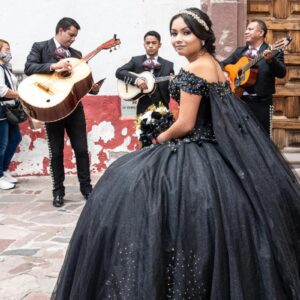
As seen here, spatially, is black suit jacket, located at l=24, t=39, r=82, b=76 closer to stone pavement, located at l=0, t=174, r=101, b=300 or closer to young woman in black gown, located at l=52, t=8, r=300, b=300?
stone pavement, located at l=0, t=174, r=101, b=300

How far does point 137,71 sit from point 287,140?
2234mm

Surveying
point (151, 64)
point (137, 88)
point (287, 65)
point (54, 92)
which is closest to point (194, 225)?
point (54, 92)

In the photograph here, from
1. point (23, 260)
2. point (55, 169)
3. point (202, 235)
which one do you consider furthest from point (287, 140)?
point (202, 235)

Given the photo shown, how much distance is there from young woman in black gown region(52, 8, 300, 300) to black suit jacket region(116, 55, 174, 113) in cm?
314

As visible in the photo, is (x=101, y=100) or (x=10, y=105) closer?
(x=10, y=105)

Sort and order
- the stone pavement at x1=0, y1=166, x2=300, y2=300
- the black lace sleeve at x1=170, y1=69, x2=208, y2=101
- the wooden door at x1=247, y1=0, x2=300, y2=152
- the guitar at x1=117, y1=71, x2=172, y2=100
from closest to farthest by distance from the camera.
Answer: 1. the black lace sleeve at x1=170, y1=69, x2=208, y2=101
2. the stone pavement at x1=0, y1=166, x2=300, y2=300
3. the guitar at x1=117, y1=71, x2=172, y2=100
4. the wooden door at x1=247, y1=0, x2=300, y2=152

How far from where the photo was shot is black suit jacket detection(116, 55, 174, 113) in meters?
6.31

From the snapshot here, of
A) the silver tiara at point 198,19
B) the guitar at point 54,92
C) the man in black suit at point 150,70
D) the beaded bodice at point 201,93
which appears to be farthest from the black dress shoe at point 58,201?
the silver tiara at point 198,19

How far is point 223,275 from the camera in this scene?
2.66m

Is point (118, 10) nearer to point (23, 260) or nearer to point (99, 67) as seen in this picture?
point (99, 67)

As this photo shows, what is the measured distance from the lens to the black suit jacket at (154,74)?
631 centimetres

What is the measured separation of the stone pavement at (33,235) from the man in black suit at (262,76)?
6.70 feet

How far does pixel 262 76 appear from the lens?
5.64 m

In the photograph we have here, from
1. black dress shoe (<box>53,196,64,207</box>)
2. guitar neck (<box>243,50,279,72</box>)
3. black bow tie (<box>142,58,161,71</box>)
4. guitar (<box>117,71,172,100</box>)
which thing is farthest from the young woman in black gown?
black bow tie (<box>142,58,161,71</box>)
